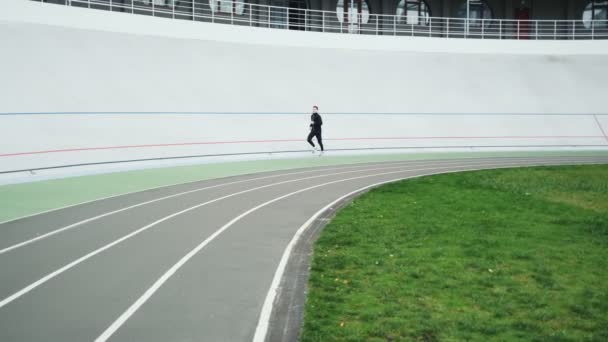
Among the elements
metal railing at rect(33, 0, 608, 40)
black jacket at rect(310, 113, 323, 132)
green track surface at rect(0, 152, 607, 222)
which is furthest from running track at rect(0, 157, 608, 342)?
metal railing at rect(33, 0, 608, 40)

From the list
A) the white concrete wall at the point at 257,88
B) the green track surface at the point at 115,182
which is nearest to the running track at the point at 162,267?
the green track surface at the point at 115,182

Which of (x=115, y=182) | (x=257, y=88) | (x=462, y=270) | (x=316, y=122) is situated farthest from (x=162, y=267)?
(x=257, y=88)

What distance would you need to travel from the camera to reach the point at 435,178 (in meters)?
19.0

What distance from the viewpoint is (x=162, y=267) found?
8.77 meters

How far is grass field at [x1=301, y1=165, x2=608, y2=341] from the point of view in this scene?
21.1 ft

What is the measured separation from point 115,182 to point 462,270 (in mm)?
11316

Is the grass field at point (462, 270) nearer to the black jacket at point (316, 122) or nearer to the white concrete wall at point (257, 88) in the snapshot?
the black jacket at point (316, 122)

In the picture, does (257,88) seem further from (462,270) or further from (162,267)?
(462,270)

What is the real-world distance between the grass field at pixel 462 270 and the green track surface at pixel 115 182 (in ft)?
19.1

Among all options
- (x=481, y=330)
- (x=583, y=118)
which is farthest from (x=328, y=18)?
(x=481, y=330)

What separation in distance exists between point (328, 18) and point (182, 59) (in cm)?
1463

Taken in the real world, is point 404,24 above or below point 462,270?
above

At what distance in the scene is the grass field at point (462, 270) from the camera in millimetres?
6418

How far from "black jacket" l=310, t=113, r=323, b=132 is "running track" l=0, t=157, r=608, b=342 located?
8698mm
